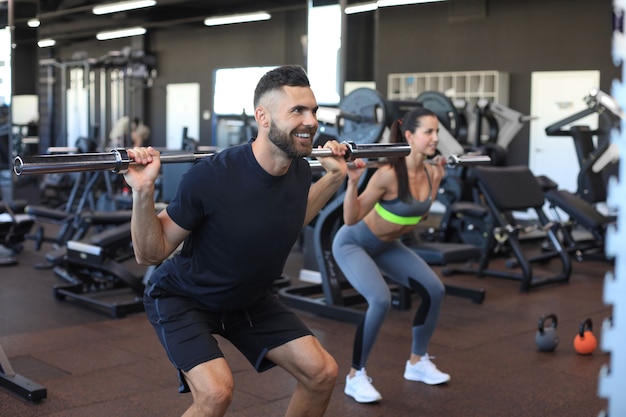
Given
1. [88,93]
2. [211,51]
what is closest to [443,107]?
[88,93]

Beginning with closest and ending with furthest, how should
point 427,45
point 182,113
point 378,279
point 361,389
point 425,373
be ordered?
point 361,389 < point 378,279 < point 425,373 < point 427,45 < point 182,113

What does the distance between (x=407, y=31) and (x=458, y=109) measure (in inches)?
171

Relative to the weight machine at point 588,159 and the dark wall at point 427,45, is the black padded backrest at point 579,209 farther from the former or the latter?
the dark wall at point 427,45

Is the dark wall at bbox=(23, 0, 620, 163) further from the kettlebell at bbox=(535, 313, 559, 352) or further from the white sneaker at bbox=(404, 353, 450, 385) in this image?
the white sneaker at bbox=(404, 353, 450, 385)

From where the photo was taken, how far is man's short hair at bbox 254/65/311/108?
2117 mm

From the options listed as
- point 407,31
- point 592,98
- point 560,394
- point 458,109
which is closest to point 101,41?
point 407,31

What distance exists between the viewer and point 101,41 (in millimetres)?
13922

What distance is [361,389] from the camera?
3.24m

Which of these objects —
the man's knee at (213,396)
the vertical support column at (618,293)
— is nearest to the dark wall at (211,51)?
the man's knee at (213,396)

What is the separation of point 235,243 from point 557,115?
9236 millimetres

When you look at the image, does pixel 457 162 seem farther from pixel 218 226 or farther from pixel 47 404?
Result: pixel 47 404

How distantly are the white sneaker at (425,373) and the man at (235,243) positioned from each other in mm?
1436

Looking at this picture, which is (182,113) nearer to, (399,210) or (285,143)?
(399,210)

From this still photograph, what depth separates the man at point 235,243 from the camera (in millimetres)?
2039
